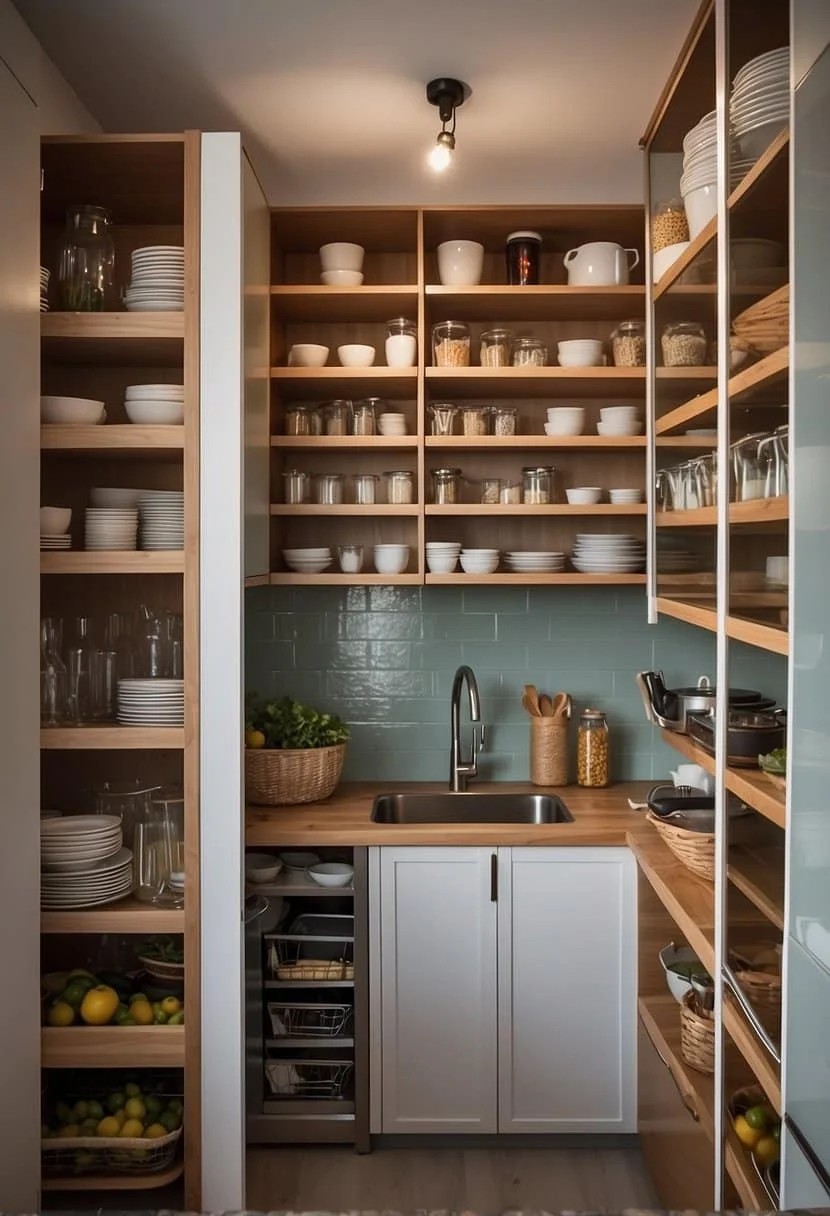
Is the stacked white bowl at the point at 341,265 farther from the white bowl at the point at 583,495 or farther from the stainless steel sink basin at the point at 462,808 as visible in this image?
the stainless steel sink basin at the point at 462,808

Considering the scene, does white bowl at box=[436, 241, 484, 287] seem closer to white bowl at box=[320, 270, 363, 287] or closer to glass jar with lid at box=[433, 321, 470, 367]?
glass jar with lid at box=[433, 321, 470, 367]

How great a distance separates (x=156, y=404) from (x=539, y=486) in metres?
1.24

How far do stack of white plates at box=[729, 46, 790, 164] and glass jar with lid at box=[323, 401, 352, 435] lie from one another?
1598 millimetres

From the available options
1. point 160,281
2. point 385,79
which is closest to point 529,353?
point 385,79

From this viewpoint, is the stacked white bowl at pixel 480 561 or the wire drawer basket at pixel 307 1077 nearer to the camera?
the wire drawer basket at pixel 307 1077

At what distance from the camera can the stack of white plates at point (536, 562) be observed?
317 centimetres

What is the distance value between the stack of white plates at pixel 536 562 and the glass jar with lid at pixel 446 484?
0.26m

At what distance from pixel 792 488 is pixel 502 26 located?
1.45m

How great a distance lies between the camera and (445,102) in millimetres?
2543

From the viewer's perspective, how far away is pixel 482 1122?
2.86m

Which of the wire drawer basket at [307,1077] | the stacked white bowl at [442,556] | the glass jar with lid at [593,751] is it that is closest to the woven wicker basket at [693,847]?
the glass jar with lid at [593,751]

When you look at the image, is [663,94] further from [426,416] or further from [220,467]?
[220,467]

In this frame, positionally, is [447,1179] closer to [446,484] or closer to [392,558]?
[392,558]

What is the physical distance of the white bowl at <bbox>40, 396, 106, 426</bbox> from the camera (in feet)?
8.02
